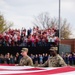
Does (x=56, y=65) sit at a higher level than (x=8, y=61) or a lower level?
higher

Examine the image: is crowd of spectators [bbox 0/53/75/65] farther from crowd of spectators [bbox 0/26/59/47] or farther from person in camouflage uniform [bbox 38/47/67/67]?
person in camouflage uniform [bbox 38/47/67/67]

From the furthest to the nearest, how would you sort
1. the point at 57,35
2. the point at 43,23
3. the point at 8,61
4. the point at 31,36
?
1. the point at 43,23
2. the point at 57,35
3. the point at 31,36
4. the point at 8,61

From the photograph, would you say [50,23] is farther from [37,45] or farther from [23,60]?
[23,60]

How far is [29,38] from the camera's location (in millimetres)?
24875

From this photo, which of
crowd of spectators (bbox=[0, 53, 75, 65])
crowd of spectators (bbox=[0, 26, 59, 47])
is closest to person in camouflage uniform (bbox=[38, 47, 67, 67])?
crowd of spectators (bbox=[0, 53, 75, 65])

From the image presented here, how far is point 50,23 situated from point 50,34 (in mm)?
42320

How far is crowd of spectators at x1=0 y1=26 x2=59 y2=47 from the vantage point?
24.7 meters

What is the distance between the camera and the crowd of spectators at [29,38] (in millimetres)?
24672

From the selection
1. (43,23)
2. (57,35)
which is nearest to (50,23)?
(43,23)

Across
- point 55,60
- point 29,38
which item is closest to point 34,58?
point 29,38

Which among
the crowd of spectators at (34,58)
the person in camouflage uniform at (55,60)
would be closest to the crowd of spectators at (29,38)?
the crowd of spectators at (34,58)

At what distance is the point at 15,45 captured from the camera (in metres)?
25.6

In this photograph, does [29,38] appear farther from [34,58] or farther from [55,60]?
[55,60]

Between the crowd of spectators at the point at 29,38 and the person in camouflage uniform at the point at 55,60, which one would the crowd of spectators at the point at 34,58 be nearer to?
the crowd of spectators at the point at 29,38
